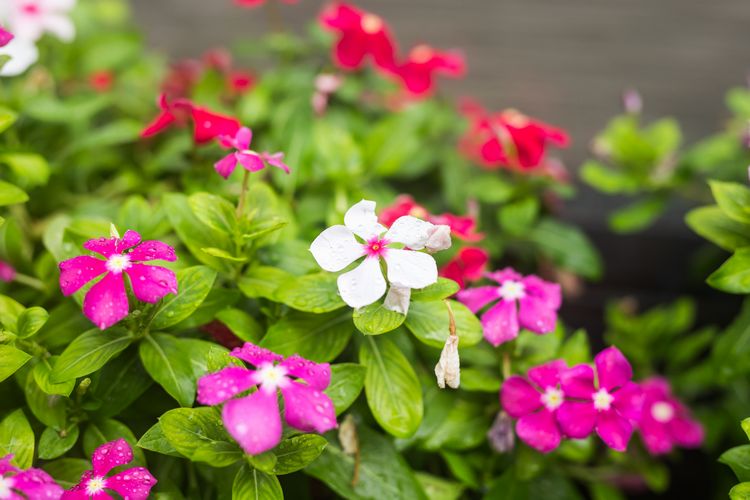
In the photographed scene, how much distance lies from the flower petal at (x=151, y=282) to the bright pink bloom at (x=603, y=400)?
48 cm

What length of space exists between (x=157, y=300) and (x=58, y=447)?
227 millimetres

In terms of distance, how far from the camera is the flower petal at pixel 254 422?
2.15 feet

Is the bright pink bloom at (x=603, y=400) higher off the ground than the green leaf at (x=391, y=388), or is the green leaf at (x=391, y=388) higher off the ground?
the bright pink bloom at (x=603, y=400)

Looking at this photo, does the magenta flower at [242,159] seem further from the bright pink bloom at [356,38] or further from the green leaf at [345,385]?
the bright pink bloom at [356,38]

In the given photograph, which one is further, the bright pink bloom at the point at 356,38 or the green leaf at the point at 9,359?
the bright pink bloom at the point at 356,38

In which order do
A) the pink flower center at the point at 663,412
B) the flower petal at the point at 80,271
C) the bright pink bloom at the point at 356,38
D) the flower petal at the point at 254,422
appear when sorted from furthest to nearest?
the bright pink bloom at the point at 356,38, the pink flower center at the point at 663,412, the flower petal at the point at 80,271, the flower petal at the point at 254,422

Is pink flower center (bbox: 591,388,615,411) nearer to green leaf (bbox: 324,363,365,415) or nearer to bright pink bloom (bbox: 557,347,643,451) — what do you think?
bright pink bloom (bbox: 557,347,643,451)

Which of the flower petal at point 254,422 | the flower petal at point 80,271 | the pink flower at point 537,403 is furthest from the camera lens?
the pink flower at point 537,403

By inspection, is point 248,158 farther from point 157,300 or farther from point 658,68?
point 658,68

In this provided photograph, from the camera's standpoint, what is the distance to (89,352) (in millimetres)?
800

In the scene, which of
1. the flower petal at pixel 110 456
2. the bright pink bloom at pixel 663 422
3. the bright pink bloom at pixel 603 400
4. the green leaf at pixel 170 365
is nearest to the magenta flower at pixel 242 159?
the green leaf at pixel 170 365

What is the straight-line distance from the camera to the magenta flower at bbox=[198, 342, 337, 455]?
66cm

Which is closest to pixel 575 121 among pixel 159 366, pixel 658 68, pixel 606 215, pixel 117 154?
pixel 658 68

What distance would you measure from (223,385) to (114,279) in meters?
0.18
